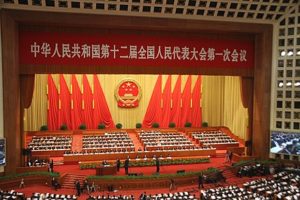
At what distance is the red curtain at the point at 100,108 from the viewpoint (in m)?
23.8

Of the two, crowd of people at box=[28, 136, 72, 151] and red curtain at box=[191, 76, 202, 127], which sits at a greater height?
red curtain at box=[191, 76, 202, 127]

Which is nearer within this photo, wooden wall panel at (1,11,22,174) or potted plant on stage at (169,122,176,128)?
wooden wall panel at (1,11,22,174)

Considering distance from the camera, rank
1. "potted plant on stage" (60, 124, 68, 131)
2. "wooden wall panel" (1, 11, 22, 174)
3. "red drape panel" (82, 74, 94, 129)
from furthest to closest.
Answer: "red drape panel" (82, 74, 94, 129)
"potted plant on stage" (60, 124, 68, 131)
"wooden wall panel" (1, 11, 22, 174)

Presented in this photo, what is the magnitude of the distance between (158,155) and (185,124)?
6.54 metres

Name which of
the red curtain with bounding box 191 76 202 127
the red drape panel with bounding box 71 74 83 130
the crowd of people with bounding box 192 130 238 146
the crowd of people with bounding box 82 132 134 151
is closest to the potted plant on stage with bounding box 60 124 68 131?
the red drape panel with bounding box 71 74 83 130

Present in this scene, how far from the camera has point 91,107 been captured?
2370cm

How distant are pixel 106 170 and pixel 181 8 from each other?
7967 mm

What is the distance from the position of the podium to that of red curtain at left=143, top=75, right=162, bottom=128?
29.5 ft

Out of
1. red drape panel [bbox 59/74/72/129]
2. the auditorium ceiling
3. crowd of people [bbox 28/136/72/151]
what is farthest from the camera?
red drape panel [bbox 59/74/72/129]

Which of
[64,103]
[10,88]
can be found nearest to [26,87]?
[10,88]

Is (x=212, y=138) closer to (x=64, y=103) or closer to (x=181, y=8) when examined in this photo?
(x=181, y=8)

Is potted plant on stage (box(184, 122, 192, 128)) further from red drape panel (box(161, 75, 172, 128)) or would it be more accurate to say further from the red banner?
the red banner

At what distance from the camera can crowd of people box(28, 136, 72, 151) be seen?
1867cm

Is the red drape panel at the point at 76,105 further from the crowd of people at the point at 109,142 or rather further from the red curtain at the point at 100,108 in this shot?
the crowd of people at the point at 109,142
